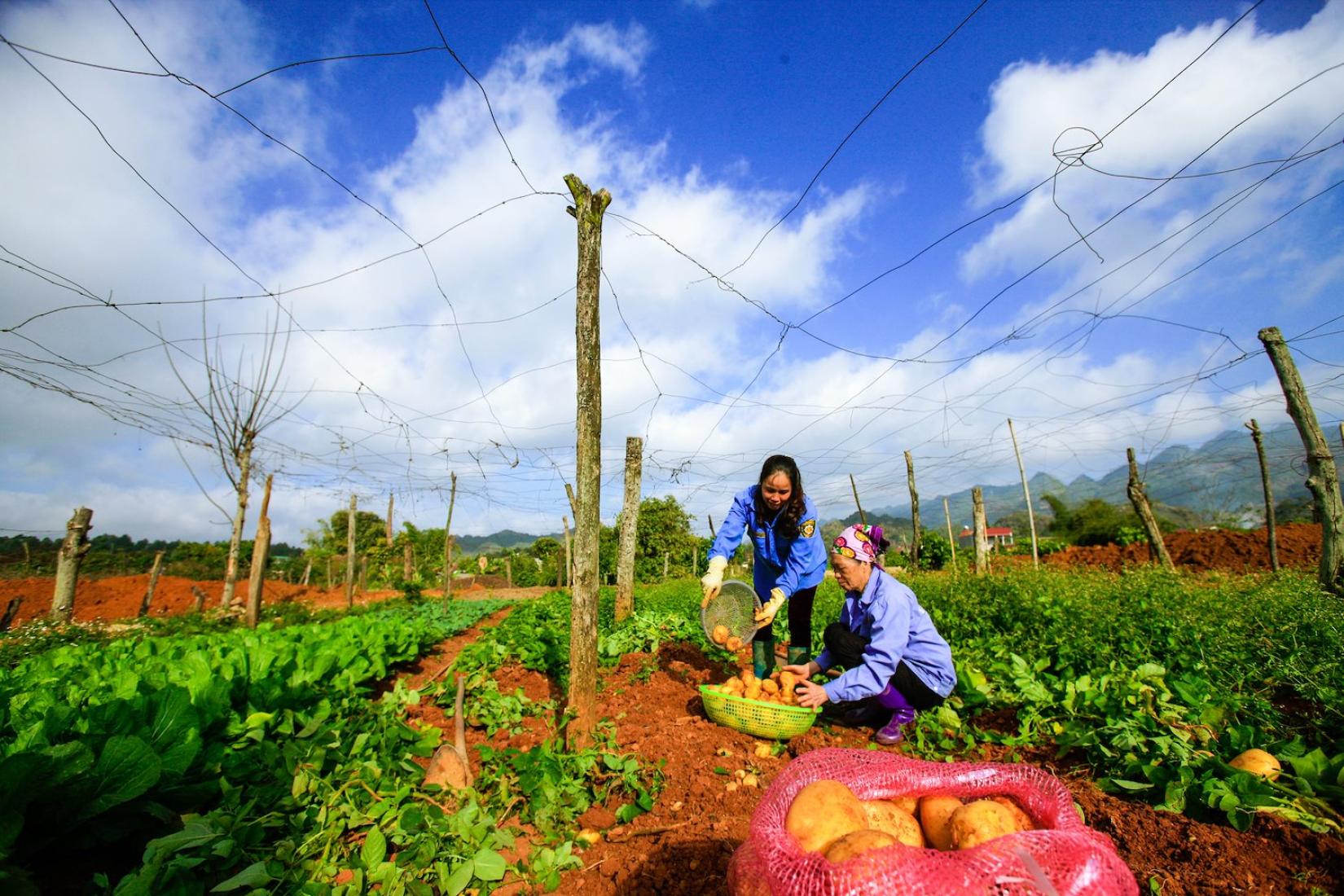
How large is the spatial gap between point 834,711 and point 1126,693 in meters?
1.67

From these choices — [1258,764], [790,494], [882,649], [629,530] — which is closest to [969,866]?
[1258,764]

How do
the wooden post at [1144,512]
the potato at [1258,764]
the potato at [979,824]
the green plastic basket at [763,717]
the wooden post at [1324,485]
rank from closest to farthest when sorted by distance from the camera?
the potato at [979,824], the potato at [1258,764], the green plastic basket at [763,717], the wooden post at [1324,485], the wooden post at [1144,512]

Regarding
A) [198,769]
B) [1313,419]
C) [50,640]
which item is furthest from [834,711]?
[50,640]

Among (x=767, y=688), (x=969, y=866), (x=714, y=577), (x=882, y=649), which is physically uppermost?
(x=714, y=577)

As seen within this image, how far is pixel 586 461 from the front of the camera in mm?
3906

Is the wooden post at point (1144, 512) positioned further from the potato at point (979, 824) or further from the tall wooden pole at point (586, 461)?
the potato at point (979, 824)

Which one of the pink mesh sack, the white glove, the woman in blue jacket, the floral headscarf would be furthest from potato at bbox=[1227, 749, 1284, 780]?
the white glove

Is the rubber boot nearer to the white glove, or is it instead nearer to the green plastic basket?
the white glove

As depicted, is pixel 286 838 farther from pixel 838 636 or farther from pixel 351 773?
pixel 838 636

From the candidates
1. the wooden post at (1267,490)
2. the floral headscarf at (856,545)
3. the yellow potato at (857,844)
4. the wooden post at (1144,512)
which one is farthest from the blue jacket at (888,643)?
the wooden post at (1267,490)

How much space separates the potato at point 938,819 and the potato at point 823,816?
0.25 meters

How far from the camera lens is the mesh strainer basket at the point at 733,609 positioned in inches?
191

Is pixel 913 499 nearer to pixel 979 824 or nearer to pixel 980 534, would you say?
pixel 980 534

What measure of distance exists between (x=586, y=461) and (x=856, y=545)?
1.82m
